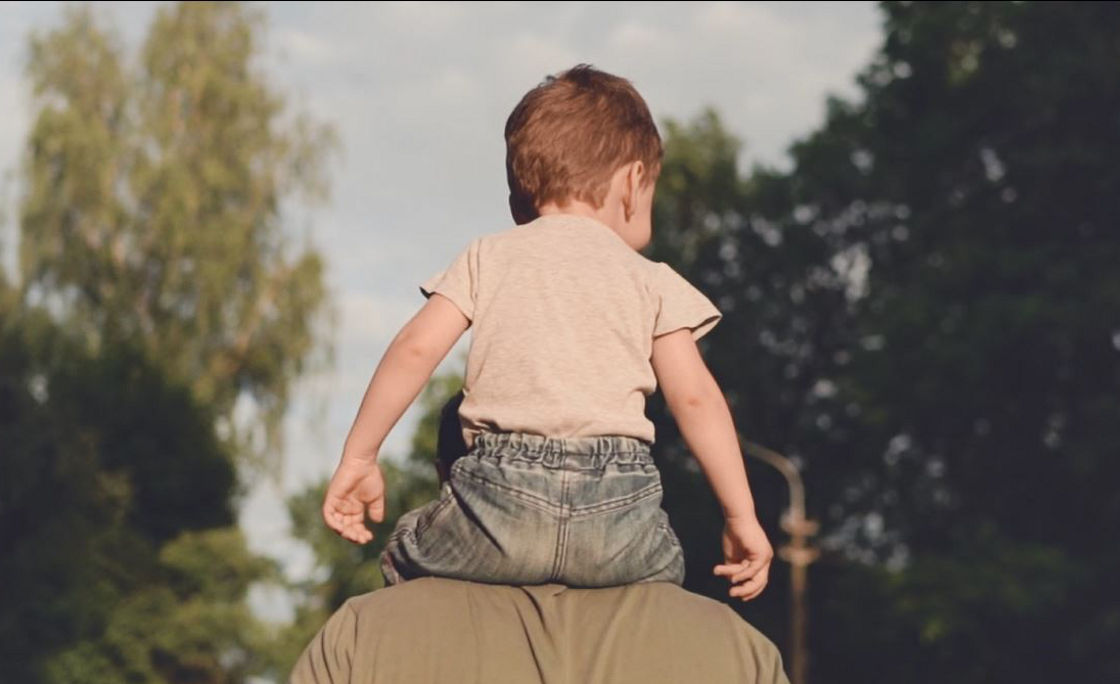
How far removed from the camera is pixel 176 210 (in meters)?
41.3

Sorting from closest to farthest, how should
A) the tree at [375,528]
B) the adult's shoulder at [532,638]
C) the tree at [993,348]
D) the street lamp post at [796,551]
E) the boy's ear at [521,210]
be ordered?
the adult's shoulder at [532,638]
the boy's ear at [521,210]
the tree at [993,348]
the street lamp post at [796,551]
the tree at [375,528]

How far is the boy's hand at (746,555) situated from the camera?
3.54 metres

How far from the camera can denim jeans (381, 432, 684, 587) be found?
10.7 feet

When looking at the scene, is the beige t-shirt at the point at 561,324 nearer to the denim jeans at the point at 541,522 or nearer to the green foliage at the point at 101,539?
the denim jeans at the point at 541,522

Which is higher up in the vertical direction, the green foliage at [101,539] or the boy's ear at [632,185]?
the boy's ear at [632,185]

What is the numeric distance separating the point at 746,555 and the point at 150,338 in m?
39.3

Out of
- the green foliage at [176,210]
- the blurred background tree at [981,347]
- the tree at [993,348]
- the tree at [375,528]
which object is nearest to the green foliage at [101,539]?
the green foliage at [176,210]

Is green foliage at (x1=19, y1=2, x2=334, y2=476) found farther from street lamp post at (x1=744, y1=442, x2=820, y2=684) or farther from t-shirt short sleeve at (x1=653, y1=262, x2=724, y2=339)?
t-shirt short sleeve at (x1=653, y1=262, x2=724, y2=339)

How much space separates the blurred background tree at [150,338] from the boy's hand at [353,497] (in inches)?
1465

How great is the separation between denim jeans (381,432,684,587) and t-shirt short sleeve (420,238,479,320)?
0.80ft

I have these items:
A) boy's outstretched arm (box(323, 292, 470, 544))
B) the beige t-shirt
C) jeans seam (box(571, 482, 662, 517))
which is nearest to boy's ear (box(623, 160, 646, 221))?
the beige t-shirt

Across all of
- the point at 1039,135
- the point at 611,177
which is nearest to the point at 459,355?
the point at 1039,135

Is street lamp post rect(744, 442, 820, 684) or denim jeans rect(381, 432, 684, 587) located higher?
denim jeans rect(381, 432, 684, 587)

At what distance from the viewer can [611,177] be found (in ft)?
11.9
